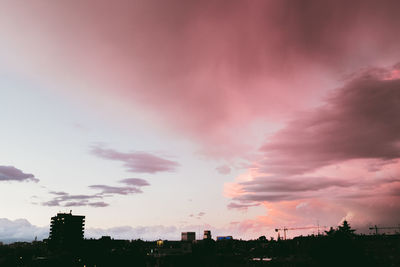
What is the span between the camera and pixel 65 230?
180 metres

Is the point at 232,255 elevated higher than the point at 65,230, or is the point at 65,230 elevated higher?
the point at 65,230

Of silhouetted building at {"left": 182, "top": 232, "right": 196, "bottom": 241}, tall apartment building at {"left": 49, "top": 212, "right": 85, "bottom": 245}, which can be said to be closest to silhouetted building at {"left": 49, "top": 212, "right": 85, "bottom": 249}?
tall apartment building at {"left": 49, "top": 212, "right": 85, "bottom": 245}

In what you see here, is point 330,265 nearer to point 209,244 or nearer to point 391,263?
point 391,263

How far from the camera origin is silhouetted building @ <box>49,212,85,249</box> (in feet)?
585

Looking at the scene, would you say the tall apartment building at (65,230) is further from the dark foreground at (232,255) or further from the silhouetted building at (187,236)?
the silhouetted building at (187,236)

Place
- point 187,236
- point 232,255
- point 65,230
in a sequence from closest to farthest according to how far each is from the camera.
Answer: point 232,255
point 187,236
point 65,230

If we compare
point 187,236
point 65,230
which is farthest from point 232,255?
point 65,230

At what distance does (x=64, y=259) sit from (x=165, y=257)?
57.0m

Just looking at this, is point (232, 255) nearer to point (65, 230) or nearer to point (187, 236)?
point (187, 236)

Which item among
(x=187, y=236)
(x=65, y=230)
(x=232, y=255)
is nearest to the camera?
(x=232, y=255)

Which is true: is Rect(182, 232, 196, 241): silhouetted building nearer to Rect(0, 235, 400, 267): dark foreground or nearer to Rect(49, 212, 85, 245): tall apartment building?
Rect(0, 235, 400, 267): dark foreground

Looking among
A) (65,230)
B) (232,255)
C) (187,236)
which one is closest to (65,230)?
(65,230)

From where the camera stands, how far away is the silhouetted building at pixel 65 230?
178m

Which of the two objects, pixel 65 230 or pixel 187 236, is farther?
pixel 65 230
